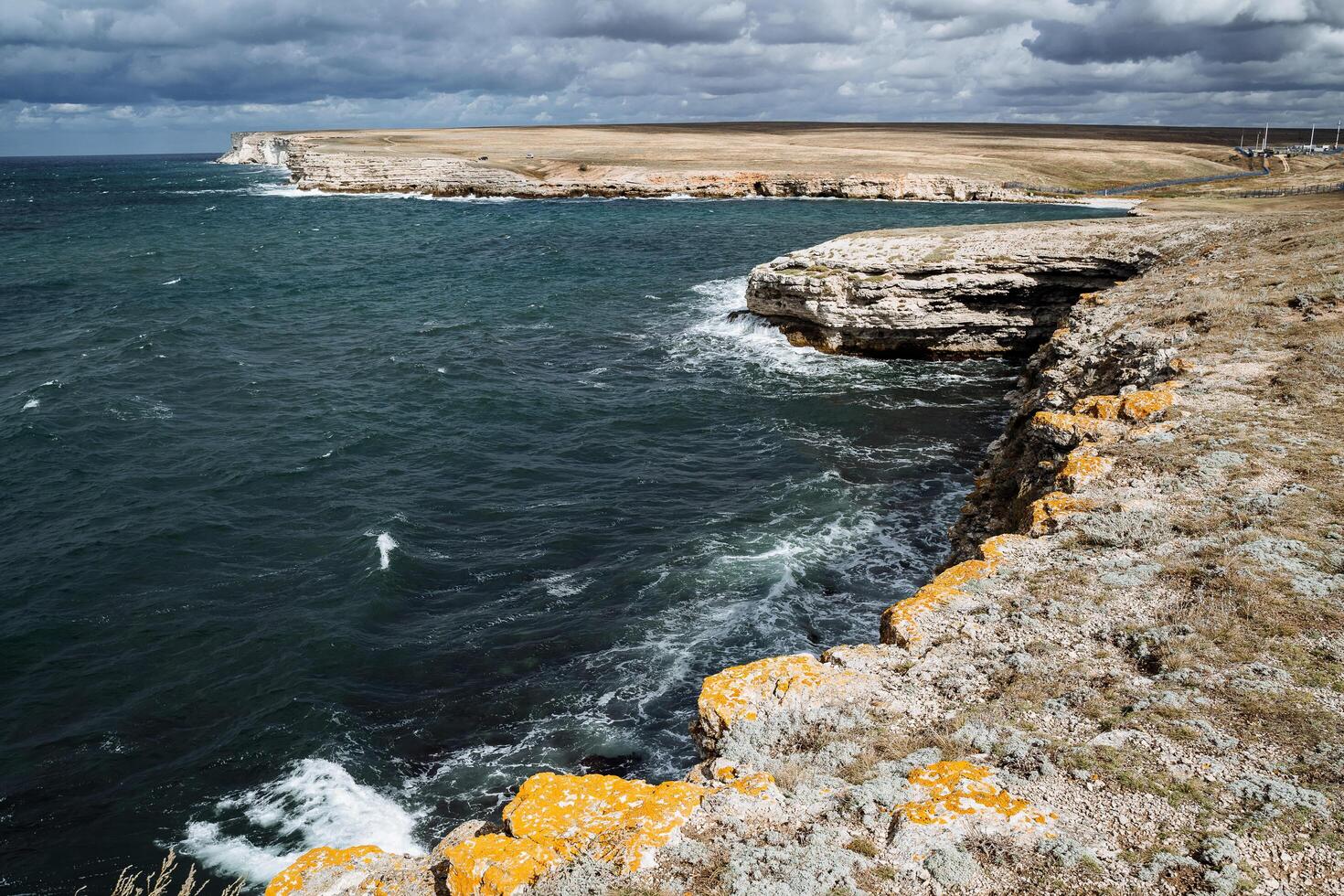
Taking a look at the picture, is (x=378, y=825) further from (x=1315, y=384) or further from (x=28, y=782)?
(x=1315, y=384)

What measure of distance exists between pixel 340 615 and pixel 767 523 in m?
11.4

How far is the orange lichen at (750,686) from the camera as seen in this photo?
8.67m

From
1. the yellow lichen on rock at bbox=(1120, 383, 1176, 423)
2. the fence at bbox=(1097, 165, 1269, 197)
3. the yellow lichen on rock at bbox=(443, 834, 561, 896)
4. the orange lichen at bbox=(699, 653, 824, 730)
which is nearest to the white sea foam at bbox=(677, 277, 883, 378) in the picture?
→ the yellow lichen on rock at bbox=(1120, 383, 1176, 423)

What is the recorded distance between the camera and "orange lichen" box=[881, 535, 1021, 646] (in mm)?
9898

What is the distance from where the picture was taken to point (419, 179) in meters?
123

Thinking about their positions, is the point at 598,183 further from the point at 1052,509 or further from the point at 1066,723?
the point at 1066,723

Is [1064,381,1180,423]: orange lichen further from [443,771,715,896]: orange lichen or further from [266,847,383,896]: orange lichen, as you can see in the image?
[266,847,383,896]: orange lichen

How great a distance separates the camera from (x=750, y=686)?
9.05 m

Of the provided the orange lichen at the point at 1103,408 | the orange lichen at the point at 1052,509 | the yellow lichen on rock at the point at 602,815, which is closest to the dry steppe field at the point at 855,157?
the orange lichen at the point at 1103,408

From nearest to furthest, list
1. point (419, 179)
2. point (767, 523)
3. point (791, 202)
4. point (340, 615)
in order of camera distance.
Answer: point (340, 615) → point (767, 523) → point (791, 202) → point (419, 179)

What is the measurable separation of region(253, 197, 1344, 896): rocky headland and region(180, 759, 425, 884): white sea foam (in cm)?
305

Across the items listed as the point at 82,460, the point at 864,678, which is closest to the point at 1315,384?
the point at 864,678

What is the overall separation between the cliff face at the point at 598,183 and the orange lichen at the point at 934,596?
106 m

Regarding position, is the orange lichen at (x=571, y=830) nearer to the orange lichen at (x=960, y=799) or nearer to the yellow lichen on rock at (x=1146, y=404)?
the orange lichen at (x=960, y=799)
